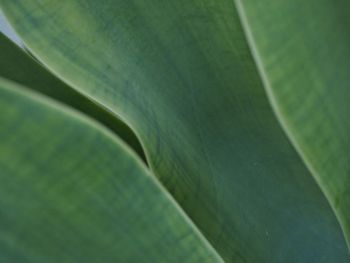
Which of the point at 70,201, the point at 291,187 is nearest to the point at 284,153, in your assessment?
the point at 291,187

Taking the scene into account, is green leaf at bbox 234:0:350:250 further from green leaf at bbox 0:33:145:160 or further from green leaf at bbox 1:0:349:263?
green leaf at bbox 0:33:145:160

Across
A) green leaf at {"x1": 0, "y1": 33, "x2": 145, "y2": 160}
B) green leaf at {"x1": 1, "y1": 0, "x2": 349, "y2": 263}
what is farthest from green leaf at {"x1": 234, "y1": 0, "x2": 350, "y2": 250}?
green leaf at {"x1": 0, "y1": 33, "x2": 145, "y2": 160}

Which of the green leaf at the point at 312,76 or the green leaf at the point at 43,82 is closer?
the green leaf at the point at 312,76

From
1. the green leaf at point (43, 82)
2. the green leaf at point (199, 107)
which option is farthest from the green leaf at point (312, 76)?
the green leaf at point (43, 82)

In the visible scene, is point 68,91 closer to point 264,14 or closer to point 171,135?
point 171,135

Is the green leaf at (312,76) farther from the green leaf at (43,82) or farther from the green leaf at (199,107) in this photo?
the green leaf at (43,82)
